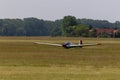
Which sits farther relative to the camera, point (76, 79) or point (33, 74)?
point (33, 74)

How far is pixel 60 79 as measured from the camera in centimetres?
2355

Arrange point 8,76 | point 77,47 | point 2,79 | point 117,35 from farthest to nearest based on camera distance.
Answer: point 117,35 < point 77,47 < point 8,76 < point 2,79

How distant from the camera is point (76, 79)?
23.7 m

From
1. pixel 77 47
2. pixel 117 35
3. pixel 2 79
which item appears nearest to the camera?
pixel 2 79

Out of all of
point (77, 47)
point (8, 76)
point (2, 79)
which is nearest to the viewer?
point (2, 79)

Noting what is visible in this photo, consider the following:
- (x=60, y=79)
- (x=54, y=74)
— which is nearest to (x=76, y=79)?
(x=60, y=79)

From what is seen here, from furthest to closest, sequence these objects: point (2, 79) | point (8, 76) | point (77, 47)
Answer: point (77, 47), point (8, 76), point (2, 79)

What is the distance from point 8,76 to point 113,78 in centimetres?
513

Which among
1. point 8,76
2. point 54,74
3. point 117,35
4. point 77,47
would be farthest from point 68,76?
point 117,35

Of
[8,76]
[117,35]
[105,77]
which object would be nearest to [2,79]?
[8,76]

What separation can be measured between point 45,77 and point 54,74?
1709 millimetres

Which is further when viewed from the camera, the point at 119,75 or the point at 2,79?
the point at 119,75

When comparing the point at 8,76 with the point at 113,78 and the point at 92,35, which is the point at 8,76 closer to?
the point at 113,78

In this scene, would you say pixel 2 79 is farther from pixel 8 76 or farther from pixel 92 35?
pixel 92 35
